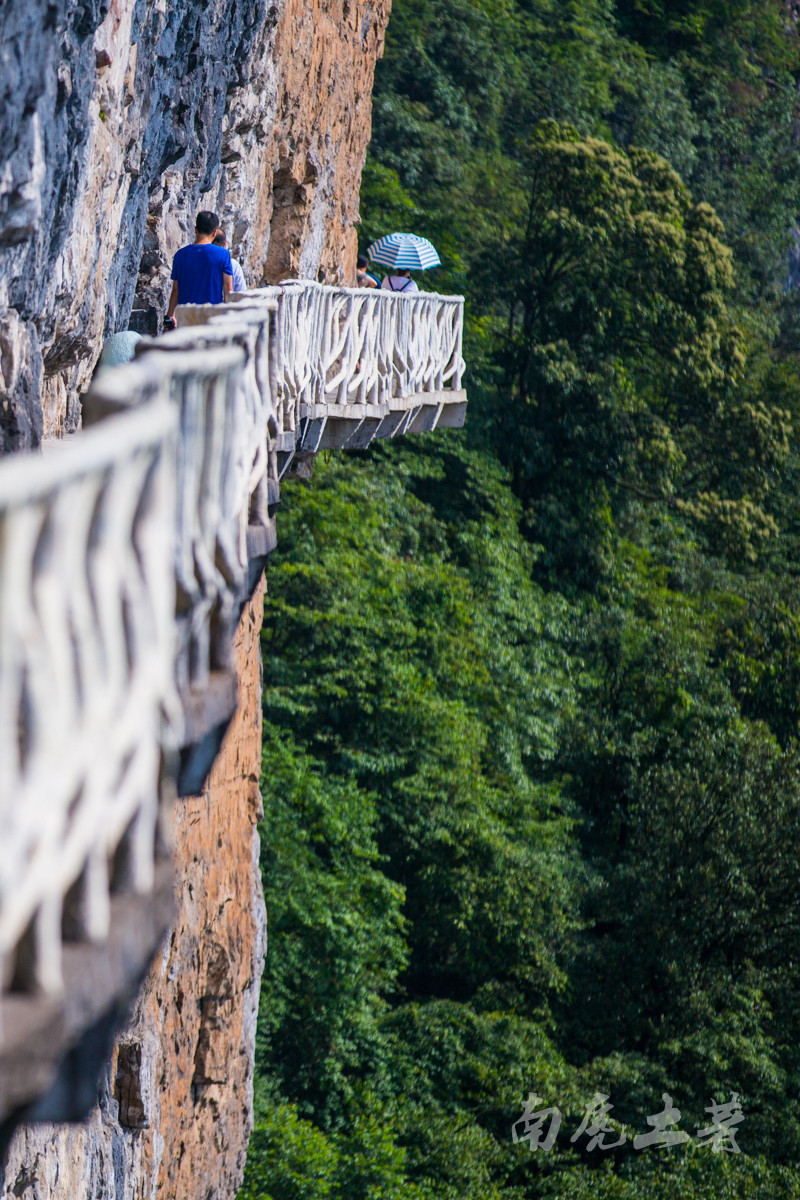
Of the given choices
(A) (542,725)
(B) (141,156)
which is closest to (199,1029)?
(B) (141,156)

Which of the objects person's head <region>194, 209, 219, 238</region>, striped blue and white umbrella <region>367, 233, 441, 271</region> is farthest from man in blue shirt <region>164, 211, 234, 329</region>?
striped blue and white umbrella <region>367, 233, 441, 271</region>

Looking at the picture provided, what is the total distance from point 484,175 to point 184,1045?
21258 mm

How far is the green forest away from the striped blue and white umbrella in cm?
702

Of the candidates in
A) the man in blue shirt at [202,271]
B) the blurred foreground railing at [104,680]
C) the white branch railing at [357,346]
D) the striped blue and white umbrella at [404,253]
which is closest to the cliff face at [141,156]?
the man in blue shirt at [202,271]

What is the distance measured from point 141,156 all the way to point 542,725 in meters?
14.3

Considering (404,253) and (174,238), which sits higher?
(404,253)

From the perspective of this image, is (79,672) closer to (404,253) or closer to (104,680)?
(104,680)

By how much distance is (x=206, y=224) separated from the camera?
7.37 m

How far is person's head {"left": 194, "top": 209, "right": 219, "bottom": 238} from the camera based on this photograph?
731cm

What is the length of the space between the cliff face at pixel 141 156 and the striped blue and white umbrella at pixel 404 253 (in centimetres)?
80

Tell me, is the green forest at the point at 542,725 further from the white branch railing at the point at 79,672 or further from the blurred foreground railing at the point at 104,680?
the white branch railing at the point at 79,672

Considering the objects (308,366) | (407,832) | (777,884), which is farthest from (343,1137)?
(308,366)

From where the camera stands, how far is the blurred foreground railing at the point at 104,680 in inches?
95.3

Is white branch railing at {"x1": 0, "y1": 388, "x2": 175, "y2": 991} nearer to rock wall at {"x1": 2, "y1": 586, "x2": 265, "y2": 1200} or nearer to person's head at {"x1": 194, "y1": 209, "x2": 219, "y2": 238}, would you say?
person's head at {"x1": 194, "y1": 209, "x2": 219, "y2": 238}
